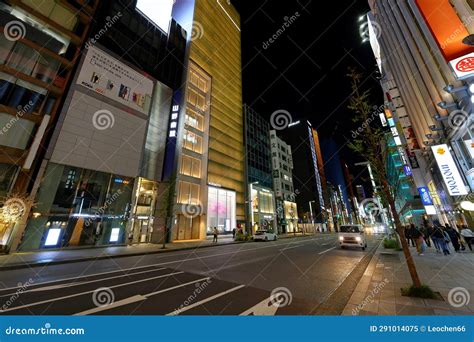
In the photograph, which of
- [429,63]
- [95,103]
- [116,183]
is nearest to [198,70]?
[95,103]

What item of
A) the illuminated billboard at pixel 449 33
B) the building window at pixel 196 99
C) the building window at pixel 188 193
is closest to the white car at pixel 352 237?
the illuminated billboard at pixel 449 33

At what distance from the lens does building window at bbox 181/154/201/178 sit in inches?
1174

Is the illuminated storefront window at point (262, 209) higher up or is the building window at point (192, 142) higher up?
the building window at point (192, 142)

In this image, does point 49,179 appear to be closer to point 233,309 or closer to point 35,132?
point 35,132

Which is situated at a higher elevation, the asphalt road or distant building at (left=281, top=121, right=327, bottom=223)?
distant building at (left=281, top=121, right=327, bottom=223)

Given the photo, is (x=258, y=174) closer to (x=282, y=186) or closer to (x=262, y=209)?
(x=262, y=209)

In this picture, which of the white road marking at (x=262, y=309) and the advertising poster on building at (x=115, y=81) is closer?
the white road marking at (x=262, y=309)

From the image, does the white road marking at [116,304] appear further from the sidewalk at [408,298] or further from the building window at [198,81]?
the building window at [198,81]

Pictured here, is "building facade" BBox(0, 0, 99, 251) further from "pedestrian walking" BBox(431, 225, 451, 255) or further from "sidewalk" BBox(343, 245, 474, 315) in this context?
"pedestrian walking" BBox(431, 225, 451, 255)

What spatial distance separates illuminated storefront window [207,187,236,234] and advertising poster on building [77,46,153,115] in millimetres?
16905

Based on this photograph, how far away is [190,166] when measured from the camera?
3105 cm

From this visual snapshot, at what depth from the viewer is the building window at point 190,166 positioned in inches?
1174

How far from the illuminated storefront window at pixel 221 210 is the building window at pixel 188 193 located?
104 inches

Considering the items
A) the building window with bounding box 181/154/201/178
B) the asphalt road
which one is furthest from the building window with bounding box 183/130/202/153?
the asphalt road
